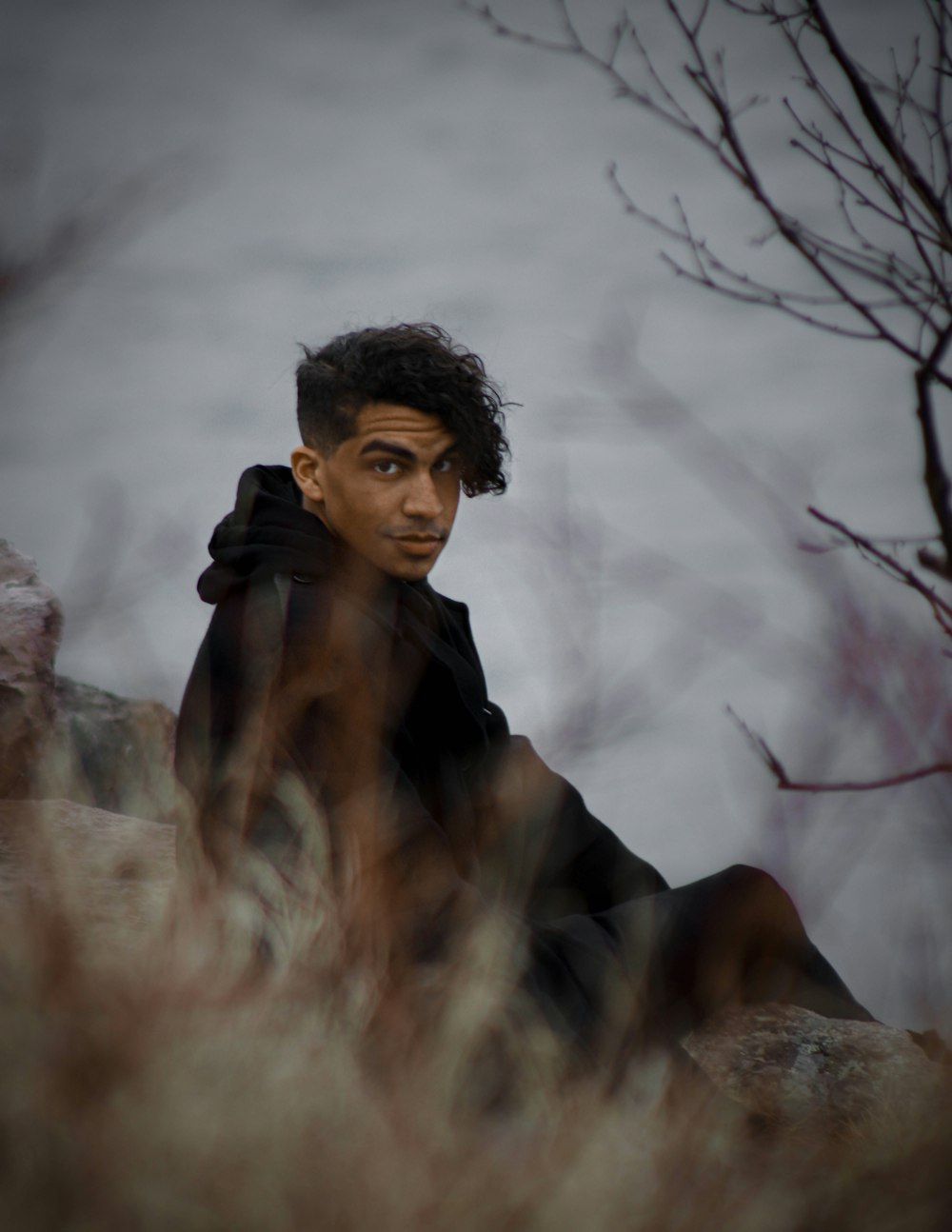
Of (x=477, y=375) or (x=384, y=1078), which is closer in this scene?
(x=384, y=1078)

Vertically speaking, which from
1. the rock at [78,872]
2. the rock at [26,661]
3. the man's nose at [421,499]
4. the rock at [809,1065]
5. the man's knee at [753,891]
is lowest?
the rock at [809,1065]

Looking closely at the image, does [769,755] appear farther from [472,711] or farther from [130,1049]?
[472,711]

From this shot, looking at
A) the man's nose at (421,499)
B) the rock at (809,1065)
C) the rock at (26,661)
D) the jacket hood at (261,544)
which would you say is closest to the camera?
the rock at (809,1065)

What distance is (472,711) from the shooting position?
7.82 ft

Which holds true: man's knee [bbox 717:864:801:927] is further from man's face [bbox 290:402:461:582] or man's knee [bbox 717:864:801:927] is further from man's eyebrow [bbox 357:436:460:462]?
man's eyebrow [bbox 357:436:460:462]

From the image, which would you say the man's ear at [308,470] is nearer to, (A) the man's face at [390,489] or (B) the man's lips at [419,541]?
(A) the man's face at [390,489]

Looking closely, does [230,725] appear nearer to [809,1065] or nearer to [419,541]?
[419,541]

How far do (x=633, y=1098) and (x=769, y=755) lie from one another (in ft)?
2.71

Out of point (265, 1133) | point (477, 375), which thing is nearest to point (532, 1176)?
point (265, 1133)

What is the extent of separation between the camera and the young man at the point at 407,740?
194 centimetres

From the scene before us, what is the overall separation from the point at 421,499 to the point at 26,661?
1592mm

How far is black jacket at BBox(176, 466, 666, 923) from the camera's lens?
1.95 meters

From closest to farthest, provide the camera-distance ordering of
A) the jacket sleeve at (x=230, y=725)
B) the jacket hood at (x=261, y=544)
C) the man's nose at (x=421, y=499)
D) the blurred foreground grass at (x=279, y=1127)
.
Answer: the blurred foreground grass at (x=279, y=1127) < the jacket sleeve at (x=230, y=725) < the jacket hood at (x=261, y=544) < the man's nose at (x=421, y=499)

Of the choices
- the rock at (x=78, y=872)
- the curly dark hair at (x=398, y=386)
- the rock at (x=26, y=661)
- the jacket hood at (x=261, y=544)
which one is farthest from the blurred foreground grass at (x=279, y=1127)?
the rock at (x=26, y=661)
